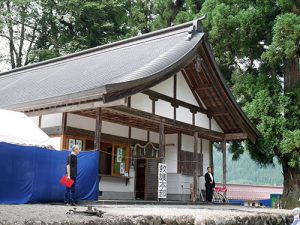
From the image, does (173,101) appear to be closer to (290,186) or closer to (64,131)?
(64,131)

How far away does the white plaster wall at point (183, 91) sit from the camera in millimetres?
14701

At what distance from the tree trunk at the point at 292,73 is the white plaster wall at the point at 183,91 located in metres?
5.20

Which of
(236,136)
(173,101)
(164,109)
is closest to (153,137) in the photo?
(173,101)

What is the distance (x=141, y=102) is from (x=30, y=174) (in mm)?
4556

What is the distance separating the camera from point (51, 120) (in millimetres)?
13102

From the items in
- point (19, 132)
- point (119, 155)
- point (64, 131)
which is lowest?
point (119, 155)

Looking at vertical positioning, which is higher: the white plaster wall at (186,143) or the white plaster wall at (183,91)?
the white plaster wall at (183,91)

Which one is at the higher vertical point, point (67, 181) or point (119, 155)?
point (119, 155)

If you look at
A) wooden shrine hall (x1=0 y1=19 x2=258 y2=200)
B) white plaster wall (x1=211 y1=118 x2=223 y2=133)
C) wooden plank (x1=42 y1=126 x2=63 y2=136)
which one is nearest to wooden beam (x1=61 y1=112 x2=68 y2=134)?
wooden shrine hall (x1=0 y1=19 x2=258 y2=200)

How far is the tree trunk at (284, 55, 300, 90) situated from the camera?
59.2 feet

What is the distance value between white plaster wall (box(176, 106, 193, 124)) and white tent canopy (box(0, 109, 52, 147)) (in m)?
5.25

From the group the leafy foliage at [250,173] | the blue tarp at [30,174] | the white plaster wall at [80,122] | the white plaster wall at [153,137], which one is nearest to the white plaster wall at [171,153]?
the white plaster wall at [153,137]

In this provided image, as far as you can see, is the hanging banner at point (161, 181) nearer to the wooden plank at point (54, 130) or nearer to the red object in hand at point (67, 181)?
the wooden plank at point (54, 130)

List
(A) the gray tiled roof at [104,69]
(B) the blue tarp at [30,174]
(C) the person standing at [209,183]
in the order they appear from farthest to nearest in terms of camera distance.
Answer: (C) the person standing at [209,183], (A) the gray tiled roof at [104,69], (B) the blue tarp at [30,174]
